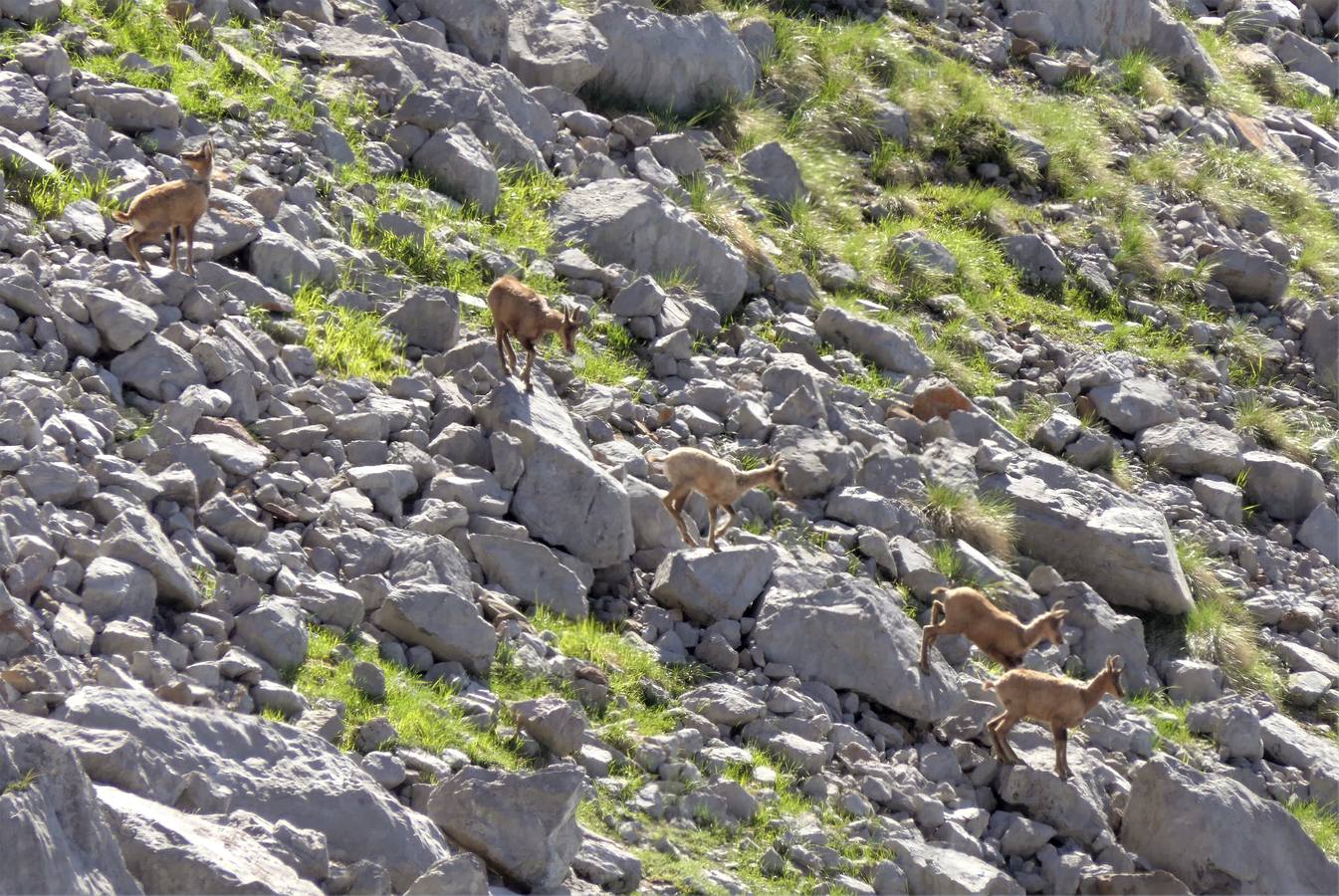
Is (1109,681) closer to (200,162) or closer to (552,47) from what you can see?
(200,162)

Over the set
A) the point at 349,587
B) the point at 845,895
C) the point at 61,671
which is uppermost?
the point at 61,671

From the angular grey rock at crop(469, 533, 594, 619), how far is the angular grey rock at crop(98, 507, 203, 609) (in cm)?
200

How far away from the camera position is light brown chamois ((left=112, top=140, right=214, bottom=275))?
31.9 ft

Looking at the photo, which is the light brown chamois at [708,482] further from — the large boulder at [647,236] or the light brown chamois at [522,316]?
the large boulder at [647,236]

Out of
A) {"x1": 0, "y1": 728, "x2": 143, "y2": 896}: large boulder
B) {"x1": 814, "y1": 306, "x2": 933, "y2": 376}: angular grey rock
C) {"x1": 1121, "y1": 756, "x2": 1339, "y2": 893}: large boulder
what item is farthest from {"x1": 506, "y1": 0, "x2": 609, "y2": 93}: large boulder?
{"x1": 0, "y1": 728, "x2": 143, "y2": 896}: large boulder

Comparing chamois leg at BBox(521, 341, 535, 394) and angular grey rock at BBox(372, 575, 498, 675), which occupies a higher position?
chamois leg at BBox(521, 341, 535, 394)

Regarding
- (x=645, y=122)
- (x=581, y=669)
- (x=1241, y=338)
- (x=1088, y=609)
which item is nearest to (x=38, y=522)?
(x=581, y=669)

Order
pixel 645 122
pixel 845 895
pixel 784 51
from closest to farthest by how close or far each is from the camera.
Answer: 1. pixel 845 895
2. pixel 645 122
3. pixel 784 51

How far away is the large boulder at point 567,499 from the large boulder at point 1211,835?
331 centimetres

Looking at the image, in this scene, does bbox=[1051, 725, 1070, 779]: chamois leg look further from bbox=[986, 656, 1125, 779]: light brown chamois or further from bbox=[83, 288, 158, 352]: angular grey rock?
bbox=[83, 288, 158, 352]: angular grey rock

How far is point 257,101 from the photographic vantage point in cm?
1258

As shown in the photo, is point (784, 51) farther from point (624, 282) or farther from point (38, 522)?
point (38, 522)

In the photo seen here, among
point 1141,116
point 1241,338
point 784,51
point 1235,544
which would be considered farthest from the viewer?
point 1141,116

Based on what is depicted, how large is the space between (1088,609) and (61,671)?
7.32 m
